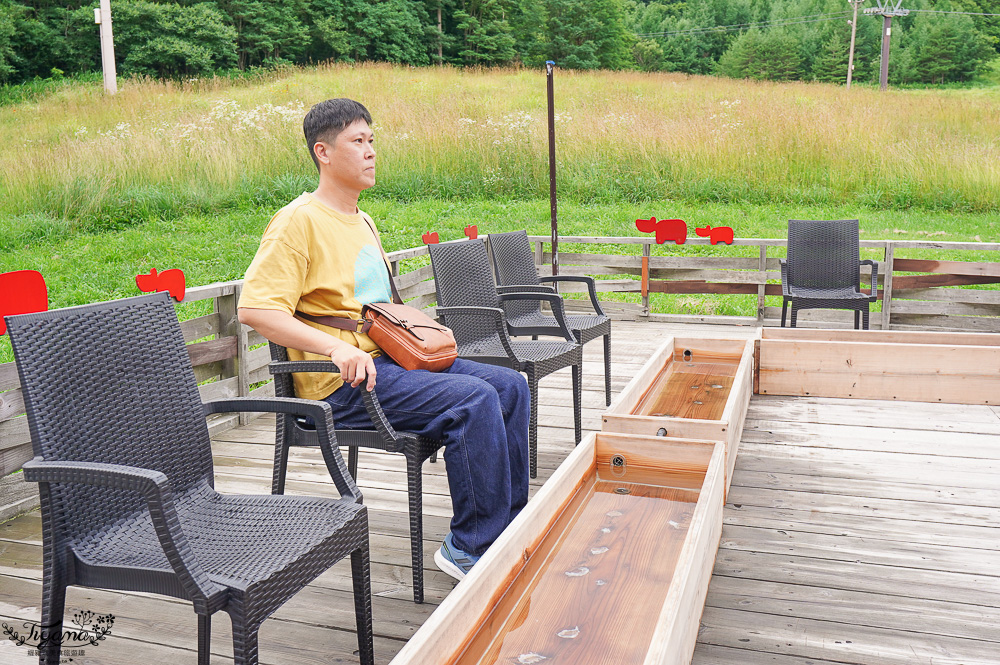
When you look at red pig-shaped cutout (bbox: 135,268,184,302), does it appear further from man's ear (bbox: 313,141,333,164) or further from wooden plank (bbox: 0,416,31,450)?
man's ear (bbox: 313,141,333,164)

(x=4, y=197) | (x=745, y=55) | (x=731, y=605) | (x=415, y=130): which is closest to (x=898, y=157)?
(x=415, y=130)

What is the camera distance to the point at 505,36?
24.6 m

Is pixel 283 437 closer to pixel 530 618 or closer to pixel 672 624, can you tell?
pixel 530 618

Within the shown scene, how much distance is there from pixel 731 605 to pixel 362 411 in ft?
3.35

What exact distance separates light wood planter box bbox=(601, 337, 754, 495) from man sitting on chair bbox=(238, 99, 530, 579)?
459 mm

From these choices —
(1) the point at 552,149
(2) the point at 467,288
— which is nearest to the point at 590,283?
(2) the point at 467,288

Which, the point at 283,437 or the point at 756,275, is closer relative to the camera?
the point at 283,437

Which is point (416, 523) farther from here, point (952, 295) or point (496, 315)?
point (952, 295)

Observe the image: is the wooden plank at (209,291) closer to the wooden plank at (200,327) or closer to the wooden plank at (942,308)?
the wooden plank at (200,327)

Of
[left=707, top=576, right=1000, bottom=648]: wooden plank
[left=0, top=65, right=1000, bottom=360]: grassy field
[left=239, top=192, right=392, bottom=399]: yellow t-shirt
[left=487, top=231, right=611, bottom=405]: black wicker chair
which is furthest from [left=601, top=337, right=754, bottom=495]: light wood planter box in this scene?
[left=0, top=65, right=1000, bottom=360]: grassy field

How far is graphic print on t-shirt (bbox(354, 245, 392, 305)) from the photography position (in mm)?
2150

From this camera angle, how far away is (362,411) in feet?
6.87

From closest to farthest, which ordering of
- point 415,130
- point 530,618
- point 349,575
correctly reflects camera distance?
1. point 530,618
2. point 349,575
3. point 415,130

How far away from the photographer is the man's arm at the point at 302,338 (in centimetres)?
191
